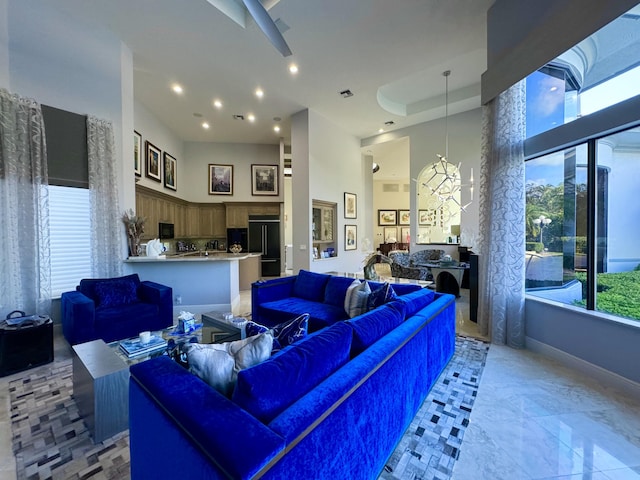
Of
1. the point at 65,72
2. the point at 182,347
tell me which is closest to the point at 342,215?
the point at 65,72

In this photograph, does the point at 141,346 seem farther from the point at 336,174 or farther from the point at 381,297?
the point at 336,174

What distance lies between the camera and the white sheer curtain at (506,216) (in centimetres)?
339

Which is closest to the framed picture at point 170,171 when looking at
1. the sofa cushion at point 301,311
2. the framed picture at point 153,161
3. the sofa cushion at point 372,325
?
the framed picture at point 153,161

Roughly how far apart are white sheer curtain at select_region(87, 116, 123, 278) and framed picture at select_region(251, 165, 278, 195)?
4.55 metres

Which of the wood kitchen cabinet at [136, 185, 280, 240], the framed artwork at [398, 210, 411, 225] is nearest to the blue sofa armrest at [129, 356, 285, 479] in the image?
the wood kitchen cabinet at [136, 185, 280, 240]

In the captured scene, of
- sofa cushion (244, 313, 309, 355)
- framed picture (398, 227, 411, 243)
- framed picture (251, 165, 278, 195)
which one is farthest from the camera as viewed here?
framed picture (398, 227, 411, 243)

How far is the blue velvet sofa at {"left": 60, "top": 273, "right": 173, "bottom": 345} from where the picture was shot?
3.10 metres

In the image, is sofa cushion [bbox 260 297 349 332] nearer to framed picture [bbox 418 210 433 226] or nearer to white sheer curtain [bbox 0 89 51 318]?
white sheer curtain [bbox 0 89 51 318]

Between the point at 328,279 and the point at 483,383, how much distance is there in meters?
2.04

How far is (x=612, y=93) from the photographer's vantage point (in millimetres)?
2627

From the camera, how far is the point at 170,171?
23.9 ft

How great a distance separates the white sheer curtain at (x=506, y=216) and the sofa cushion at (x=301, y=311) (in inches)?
79.2

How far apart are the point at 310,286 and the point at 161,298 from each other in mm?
2008

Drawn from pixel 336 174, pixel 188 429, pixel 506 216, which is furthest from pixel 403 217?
pixel 188 429
